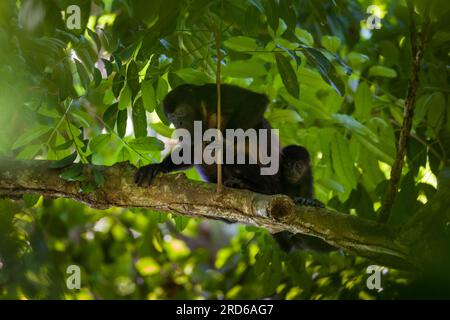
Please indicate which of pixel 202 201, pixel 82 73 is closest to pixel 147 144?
pixel 202 201

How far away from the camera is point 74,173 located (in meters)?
3.30

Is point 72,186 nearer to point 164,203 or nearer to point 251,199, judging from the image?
point 164,203

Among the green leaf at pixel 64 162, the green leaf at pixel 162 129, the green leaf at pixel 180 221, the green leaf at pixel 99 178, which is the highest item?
the green leaf at pixel 162 129

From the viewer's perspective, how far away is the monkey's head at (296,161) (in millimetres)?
4414

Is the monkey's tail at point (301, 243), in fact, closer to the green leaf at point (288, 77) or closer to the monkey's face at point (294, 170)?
the monkey's face at point (294, 170)

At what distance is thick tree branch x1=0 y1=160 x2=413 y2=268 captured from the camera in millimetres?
2979

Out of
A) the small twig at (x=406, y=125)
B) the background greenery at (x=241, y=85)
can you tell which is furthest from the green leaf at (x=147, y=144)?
the small twig at (x=406, y=125)

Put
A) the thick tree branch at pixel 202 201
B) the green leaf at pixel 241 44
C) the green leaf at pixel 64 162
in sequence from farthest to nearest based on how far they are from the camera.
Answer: the green leaf at pixel 241 44 → the green leaf at pixel 64 162 → the thick tree branch at pixel 202 201

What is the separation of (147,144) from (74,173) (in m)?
0.49

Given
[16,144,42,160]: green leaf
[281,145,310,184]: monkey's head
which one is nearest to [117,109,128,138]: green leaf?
[16,144,42,160]: green leaf

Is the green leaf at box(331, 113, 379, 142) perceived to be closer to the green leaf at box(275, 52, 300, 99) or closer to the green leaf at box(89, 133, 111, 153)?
the green leaf at box(275, 52, 300, 99)

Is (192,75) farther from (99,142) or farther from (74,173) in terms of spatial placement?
(74,173)
